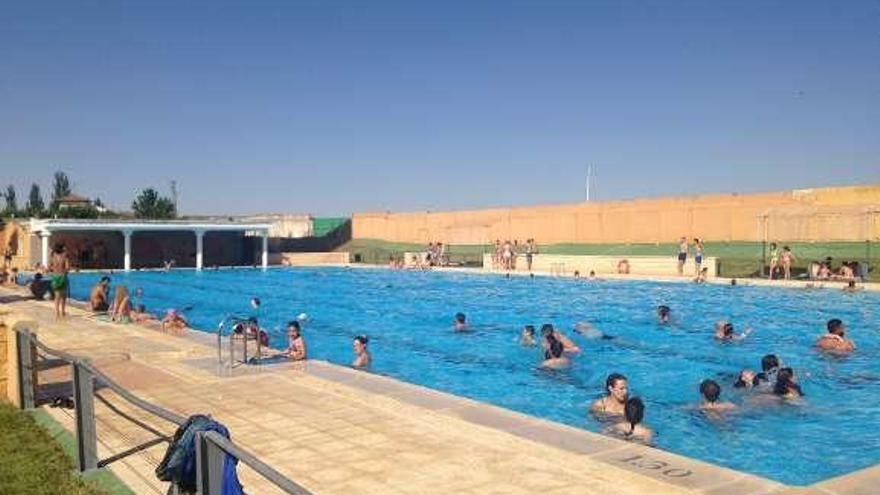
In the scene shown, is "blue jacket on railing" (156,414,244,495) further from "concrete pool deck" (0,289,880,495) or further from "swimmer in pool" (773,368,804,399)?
"swimmer in pool" (773,368,804,399)

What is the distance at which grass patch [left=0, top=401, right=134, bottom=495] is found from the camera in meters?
5.61

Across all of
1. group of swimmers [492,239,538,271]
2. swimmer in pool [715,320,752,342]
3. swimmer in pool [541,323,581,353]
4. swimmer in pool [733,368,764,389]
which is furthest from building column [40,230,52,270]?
swimmer in pool [733,368,764,389]

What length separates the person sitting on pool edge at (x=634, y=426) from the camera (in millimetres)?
8586

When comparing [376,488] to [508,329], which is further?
[508,329]

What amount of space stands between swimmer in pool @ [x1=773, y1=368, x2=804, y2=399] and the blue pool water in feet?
0.64

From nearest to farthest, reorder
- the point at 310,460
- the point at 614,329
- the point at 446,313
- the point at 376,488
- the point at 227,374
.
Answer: the point at 376,488
the point at 310,460
the point at 227,374
the point at 614,329
the point at 446,313

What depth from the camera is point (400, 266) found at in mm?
43719

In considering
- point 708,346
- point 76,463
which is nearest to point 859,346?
point 708,346

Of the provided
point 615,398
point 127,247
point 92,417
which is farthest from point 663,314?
point 127,247

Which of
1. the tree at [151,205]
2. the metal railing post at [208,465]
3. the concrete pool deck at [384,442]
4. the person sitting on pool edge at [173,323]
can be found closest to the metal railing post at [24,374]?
the concrete pool deck at [384,442]

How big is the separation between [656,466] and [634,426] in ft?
9.62

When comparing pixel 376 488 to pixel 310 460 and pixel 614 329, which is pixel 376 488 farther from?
pixel 614 329

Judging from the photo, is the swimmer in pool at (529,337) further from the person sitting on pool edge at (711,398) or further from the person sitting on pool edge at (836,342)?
the person sitting on pool edge at (711,398)

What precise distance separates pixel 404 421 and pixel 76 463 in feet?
9.23
